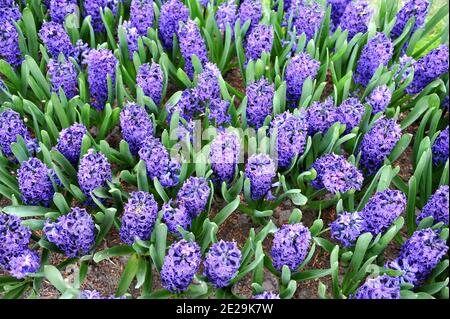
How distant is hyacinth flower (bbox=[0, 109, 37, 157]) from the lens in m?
2.88

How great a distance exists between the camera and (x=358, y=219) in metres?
2.70

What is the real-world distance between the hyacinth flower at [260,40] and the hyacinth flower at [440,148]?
1.13 metres

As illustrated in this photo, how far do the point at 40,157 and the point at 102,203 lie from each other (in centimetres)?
47

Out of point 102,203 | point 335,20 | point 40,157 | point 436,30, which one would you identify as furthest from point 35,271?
point 436,30

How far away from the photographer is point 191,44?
3264 millimetres

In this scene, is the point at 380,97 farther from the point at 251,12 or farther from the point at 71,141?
the point at 71,141

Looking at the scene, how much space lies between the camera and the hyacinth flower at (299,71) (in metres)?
3.17

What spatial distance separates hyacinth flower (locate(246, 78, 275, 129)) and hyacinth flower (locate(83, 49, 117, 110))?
0.81 metres

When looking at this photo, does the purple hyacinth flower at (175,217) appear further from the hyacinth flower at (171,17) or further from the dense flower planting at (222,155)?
the hyacinth flower at (171,17)

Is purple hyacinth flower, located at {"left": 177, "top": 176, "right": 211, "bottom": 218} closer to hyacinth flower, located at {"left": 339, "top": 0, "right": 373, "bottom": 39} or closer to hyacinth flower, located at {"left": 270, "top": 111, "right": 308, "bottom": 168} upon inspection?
hyacinth flower, located at {"left": 270, "top": 111, "right": 308, "bottom": 168}

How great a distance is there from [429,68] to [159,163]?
72.1 inches

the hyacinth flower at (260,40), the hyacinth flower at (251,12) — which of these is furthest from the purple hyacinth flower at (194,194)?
the hyacinth flower at (251,12)
